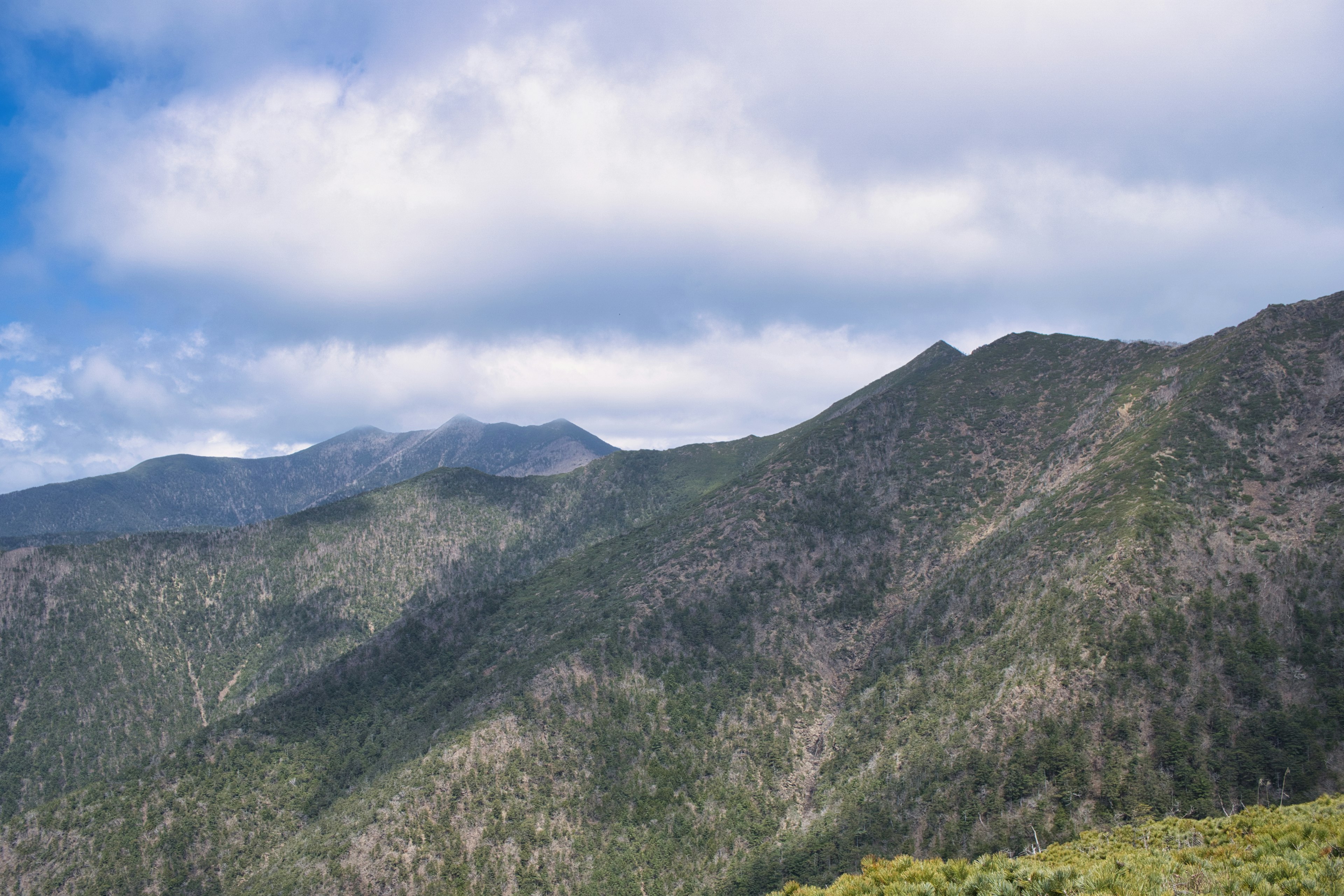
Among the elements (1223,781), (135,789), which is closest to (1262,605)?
(1223,781)

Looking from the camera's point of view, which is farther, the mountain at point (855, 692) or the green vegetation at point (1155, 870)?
the mountain at point (855, 692)

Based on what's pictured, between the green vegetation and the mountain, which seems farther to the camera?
the mountain

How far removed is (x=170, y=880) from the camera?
115250 mm

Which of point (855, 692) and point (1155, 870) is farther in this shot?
point (855, 692)

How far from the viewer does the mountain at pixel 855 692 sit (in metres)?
88.2

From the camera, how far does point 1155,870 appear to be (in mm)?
33156

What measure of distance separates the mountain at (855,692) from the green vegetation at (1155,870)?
45.5 m

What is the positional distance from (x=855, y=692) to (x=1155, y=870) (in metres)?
104

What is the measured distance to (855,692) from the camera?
132750mm

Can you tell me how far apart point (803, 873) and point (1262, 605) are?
254 feet

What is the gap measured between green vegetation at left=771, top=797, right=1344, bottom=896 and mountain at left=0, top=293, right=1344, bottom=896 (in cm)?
4553

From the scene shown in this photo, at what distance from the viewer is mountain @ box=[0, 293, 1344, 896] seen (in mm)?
88250

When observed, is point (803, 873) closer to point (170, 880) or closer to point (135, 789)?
point (170, 880)

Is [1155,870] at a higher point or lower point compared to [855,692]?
higher
